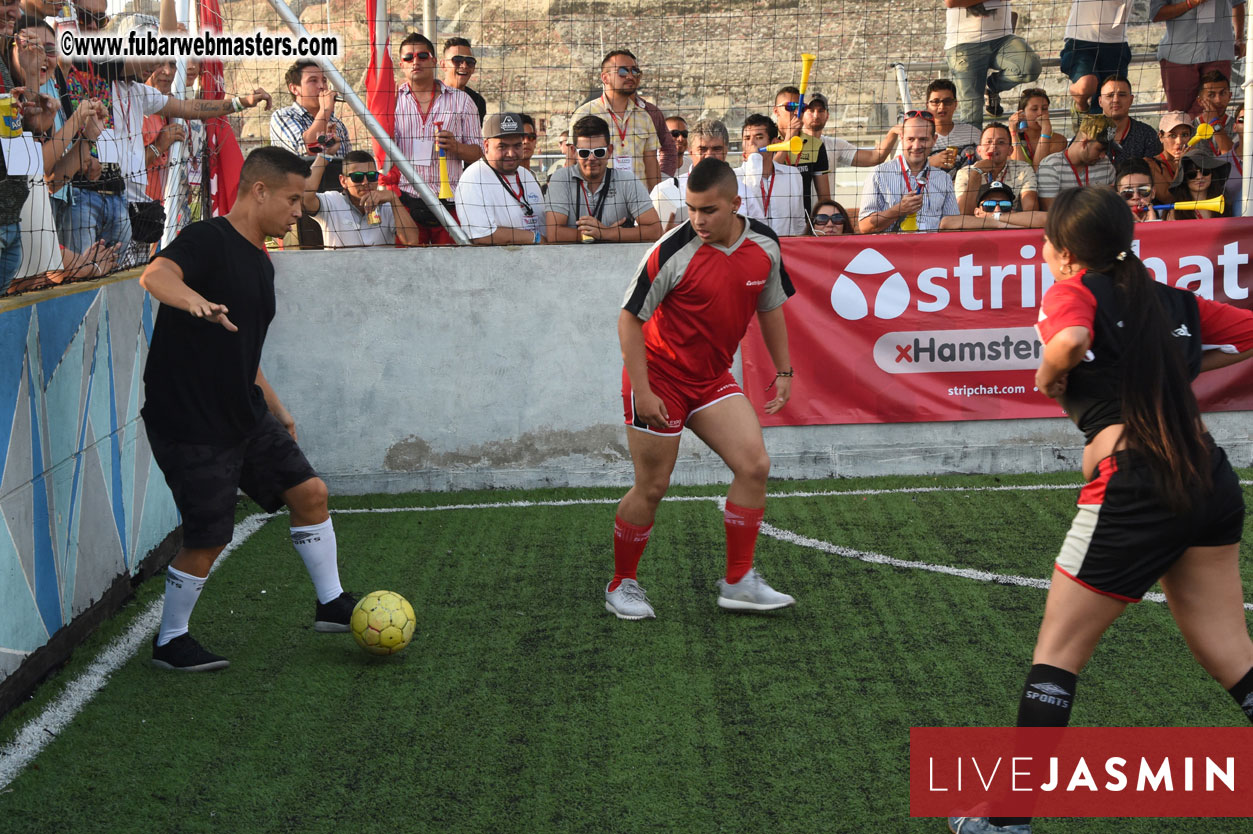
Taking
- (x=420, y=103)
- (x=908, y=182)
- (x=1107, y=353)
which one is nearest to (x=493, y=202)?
(x=420, y=103)

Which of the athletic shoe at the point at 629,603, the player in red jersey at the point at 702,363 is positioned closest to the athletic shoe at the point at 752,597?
the player in red jersey at the point at 702,363

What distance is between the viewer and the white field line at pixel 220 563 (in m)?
4.09

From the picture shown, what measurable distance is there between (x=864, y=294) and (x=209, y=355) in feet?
15.1

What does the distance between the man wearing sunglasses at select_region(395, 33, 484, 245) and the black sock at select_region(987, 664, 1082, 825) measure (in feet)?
19.2

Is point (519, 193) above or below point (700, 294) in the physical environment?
above

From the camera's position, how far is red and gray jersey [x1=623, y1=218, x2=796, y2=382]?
4.98 m

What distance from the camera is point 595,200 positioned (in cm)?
805

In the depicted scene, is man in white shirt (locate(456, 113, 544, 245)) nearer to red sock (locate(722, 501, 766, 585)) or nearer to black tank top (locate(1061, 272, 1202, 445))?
red sock (locate(722, 501, 766, 585))

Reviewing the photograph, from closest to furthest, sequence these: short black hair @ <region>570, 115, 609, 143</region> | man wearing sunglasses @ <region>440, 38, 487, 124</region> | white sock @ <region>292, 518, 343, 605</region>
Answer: white sock @ <region>292, 518, 343, 605</region>
short black hair @ <region>570, 115, 609, 143</region>
man wearing sunglasses @ <region>440, 38, 487, 124</region>

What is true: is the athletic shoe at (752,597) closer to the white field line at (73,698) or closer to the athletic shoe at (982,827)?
the athletic shoe at (982,827)

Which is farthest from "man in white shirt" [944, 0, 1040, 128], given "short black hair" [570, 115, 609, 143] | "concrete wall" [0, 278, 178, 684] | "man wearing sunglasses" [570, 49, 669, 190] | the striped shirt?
"concrete wall" [0, 278, 178, 684]

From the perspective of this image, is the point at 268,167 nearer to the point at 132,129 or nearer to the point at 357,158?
the point at 132,129

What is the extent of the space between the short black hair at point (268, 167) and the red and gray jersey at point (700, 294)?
1.46 metres

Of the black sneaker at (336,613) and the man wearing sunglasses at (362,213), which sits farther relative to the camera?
the man wearing sunglasses at (362,213)
